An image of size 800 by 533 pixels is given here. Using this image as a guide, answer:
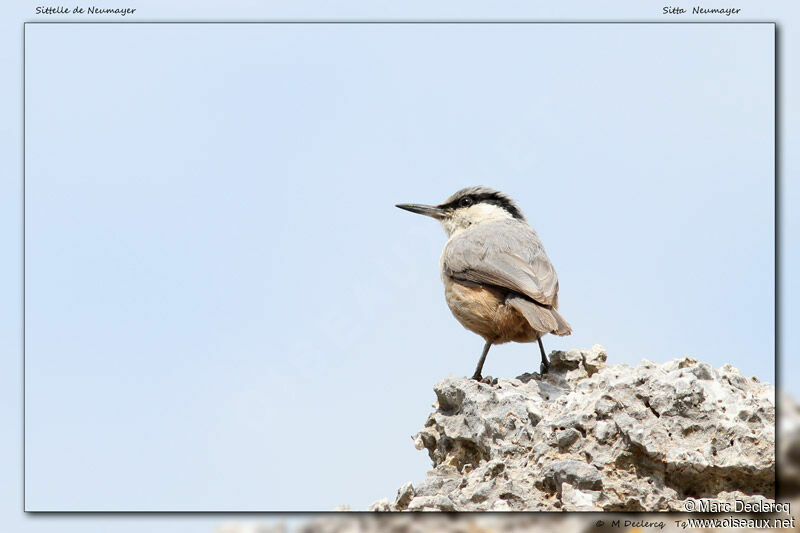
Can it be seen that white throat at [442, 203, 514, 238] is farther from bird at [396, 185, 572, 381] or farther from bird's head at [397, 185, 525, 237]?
bird at [396, 185, 572, 381]

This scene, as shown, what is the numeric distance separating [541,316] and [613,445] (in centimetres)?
131

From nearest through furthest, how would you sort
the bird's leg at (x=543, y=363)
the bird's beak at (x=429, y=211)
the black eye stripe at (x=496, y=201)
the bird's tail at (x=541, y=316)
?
1. the bird's tail at (x=541, y=316)
2. the bird's leg at (x=543, y=363)
3. the black eye stripe at (x=496, y=201)
4. the bird's beak at (x=429, y=211)

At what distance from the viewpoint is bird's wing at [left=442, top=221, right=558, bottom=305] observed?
6.00 meters

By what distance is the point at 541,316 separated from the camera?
18.7ft

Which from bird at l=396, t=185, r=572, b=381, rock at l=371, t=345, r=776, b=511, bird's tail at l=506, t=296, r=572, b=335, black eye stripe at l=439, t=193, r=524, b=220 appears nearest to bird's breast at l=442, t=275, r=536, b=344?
bird at l=396, t=185, r=572, b=381

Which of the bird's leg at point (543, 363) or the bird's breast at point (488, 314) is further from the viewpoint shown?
the bird's breast at point (488, 314)

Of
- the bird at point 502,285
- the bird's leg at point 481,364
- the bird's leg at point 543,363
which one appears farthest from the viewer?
the bird's leg at point 481,364

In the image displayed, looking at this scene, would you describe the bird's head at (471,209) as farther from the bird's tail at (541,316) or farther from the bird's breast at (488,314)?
the bird's tail at (541,316)

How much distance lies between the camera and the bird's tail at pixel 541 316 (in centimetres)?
561

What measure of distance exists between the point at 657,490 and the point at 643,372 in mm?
719

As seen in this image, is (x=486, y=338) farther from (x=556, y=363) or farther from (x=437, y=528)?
(x=437, y=528)

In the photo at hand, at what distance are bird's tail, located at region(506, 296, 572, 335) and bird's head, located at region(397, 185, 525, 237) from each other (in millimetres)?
1478

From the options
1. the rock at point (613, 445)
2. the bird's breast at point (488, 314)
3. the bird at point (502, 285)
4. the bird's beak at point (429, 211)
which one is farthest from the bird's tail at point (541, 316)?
the bird's beak at point (429, 211)

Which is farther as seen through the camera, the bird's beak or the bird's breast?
the bird's beak
